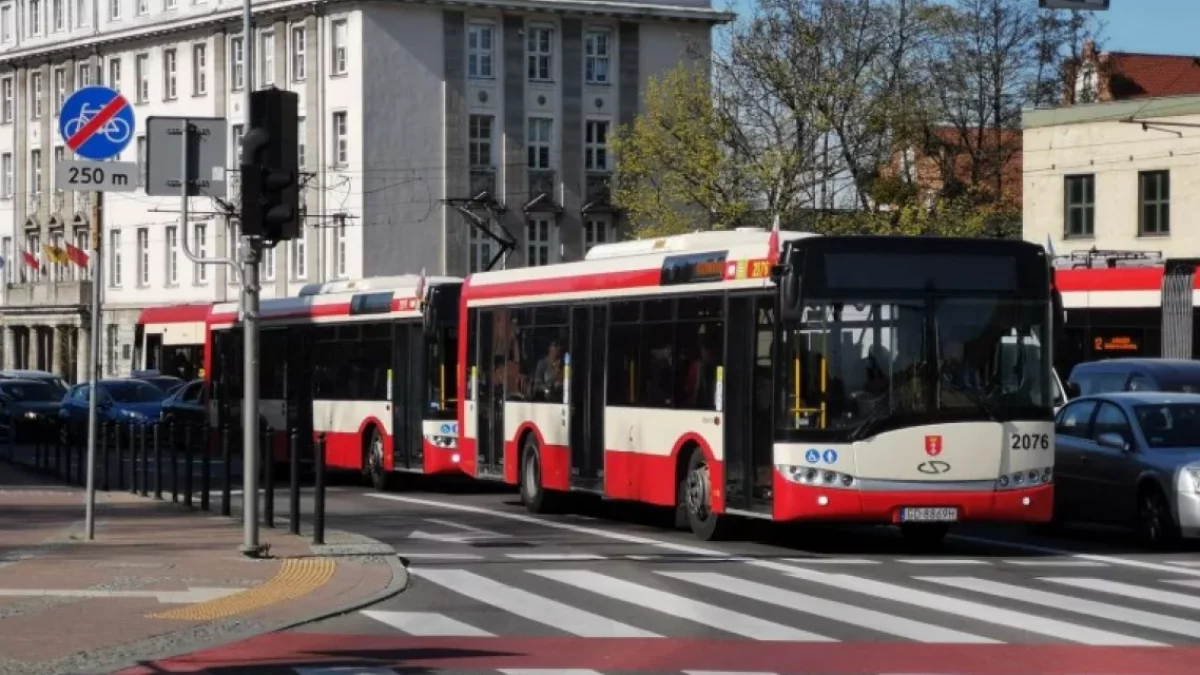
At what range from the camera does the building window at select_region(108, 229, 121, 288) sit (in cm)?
9275

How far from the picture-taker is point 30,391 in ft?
185

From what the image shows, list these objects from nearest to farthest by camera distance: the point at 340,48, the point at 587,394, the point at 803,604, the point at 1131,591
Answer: the point at 803,604 → the point at 1131,591 → the point at 587,394 → the point at 340,48

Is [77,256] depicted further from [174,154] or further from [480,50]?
[174,154]

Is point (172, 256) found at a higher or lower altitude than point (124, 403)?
higher

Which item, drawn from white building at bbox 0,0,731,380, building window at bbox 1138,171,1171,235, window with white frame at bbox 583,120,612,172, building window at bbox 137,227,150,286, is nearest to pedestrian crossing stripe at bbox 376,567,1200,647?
building window at bbox 1138,171,1171,235

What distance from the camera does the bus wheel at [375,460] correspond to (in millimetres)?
32312

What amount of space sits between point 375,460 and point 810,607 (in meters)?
17.2

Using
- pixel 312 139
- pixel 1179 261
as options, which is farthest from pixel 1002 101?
pixel 1179 261

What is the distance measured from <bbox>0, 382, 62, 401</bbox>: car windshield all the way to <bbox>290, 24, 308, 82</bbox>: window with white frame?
2765 cm

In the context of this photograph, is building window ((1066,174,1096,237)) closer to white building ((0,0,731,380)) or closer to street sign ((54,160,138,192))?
white building ((0,0,731,380))

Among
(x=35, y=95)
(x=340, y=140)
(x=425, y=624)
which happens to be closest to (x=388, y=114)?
(x=340, y=140)

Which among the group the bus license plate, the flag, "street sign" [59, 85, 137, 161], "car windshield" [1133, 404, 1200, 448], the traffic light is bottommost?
the bus license plate

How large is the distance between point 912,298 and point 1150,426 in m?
3.61

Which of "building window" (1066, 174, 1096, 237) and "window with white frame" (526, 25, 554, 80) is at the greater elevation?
"window with white frame" (526, 25, 554, 80)
